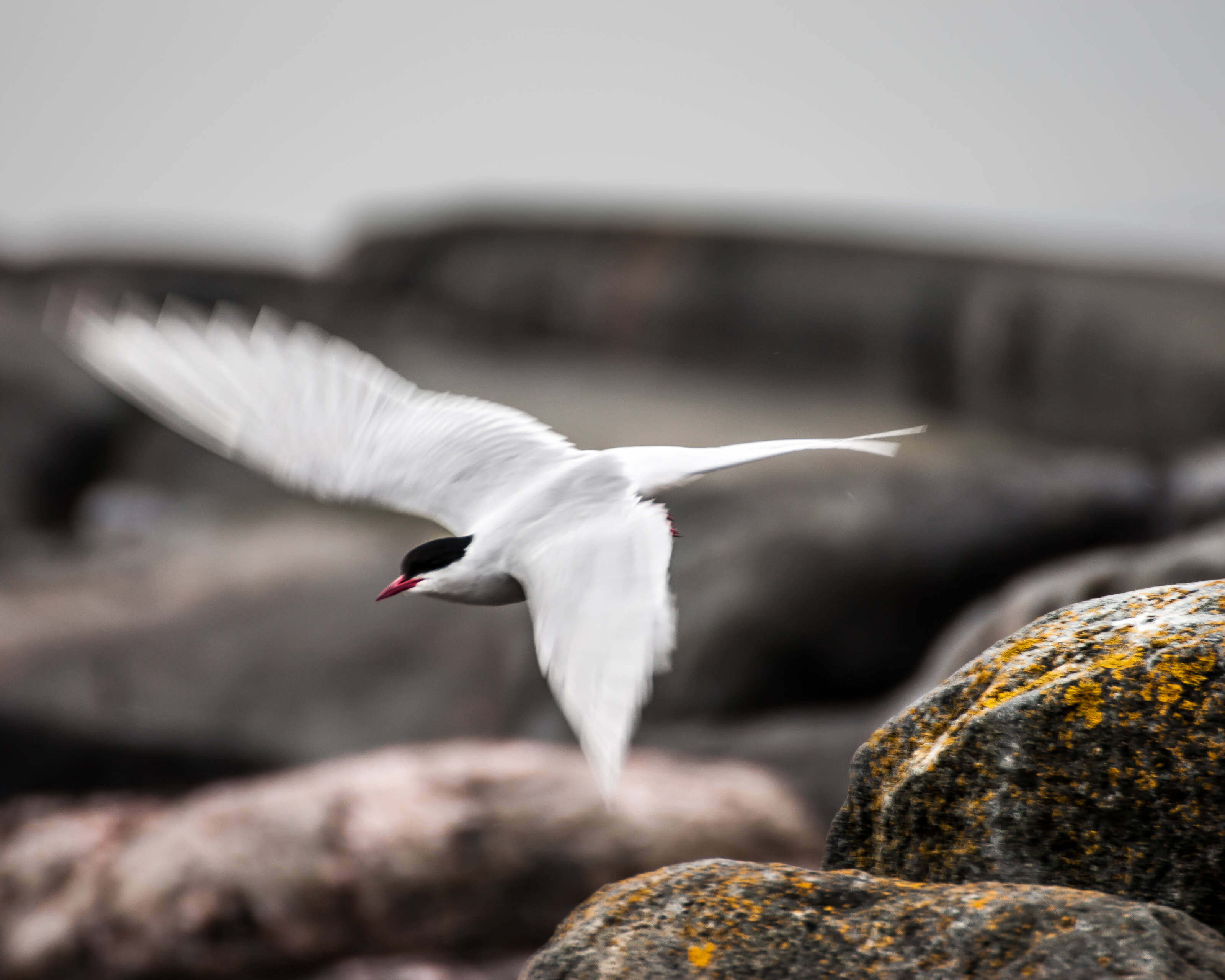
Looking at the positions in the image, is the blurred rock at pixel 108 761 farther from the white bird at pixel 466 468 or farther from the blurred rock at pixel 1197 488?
the blurred rock at pixel 1197 488

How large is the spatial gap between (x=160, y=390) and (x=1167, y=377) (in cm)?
735

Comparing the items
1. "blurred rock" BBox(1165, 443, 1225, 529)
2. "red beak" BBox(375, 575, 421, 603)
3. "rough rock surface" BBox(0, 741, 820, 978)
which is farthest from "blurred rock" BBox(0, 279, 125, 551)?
"blurred rock" BBox(1165, 443, 1225, 529)

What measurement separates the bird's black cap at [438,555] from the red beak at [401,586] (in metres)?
0.02

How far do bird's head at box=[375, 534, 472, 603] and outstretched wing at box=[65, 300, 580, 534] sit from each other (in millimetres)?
280

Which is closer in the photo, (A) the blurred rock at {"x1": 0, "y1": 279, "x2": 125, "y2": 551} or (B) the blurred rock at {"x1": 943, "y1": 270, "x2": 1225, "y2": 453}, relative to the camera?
(B) the blurred rock at {"x1": 943, "y1": 270, "x2": 1225, "y2": 453}

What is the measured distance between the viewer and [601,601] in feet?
6.49

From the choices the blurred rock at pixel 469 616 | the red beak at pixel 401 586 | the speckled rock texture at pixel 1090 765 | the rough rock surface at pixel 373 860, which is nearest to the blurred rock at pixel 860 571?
the blurred rock at pixel 469 616

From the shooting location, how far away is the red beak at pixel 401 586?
2246 mm

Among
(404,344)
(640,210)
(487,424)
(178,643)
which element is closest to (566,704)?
(487,424)

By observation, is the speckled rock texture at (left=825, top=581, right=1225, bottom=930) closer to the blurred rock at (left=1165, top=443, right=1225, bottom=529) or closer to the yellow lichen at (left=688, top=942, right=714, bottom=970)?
the yellow lichen at (left=688, top=942, right=714, bottom=970)

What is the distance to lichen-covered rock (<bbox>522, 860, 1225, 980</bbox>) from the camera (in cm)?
185

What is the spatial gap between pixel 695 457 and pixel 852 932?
911 mm

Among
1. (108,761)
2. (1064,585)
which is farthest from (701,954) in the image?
(108,761)

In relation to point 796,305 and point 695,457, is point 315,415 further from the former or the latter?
point 796,305
